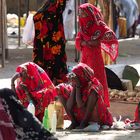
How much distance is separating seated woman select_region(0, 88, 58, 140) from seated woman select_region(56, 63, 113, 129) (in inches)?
126

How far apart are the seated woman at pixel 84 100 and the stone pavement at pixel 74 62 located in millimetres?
335

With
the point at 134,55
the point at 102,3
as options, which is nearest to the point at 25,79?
the point at 102,3

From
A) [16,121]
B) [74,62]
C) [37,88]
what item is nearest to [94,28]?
[37,88]

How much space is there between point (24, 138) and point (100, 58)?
14.0 feet

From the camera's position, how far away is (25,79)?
6.61 m

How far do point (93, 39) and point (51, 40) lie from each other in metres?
1.34

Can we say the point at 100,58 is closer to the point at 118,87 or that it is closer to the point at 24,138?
the point at 118,87

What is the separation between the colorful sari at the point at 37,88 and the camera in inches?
259

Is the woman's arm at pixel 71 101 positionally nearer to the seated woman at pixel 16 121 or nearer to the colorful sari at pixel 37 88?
the colorful sari at pixel 37 88

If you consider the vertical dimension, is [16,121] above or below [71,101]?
above

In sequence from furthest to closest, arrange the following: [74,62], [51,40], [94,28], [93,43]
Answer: [74,62]
[51,40]
[94,28]
[93,43]

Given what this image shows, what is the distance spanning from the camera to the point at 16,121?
132 inches

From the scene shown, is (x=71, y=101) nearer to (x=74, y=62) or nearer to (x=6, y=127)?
(x=6, y=127)

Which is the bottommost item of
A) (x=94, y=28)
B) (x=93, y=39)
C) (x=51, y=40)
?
(x=51, y=40)
